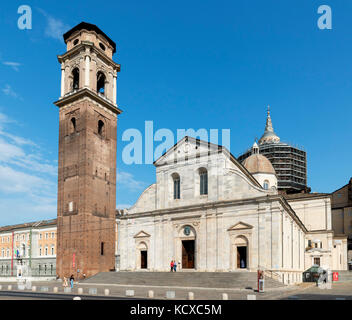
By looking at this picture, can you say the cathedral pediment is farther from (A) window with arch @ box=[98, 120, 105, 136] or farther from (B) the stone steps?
(A) window with arch @ box=[98, 120, 105, 136]

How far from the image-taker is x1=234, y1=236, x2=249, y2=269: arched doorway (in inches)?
1366

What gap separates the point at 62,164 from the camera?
46.5 metres

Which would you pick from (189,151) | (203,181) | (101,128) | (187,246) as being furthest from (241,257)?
(101,128)

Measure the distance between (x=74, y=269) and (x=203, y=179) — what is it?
56.4 ft

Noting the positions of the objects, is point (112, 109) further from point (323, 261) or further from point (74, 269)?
point (323, 261)

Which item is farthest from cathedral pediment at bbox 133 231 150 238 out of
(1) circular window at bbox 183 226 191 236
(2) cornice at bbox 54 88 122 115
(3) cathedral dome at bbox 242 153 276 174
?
(3) cathedral dome at bbox 242 153 276 174

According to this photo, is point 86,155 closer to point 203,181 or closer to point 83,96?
point 83,96

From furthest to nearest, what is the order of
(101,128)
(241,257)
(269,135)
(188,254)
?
(269,135) < (101,128) < (188,254) < (241,257)

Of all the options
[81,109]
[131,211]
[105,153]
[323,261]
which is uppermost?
[81,109]

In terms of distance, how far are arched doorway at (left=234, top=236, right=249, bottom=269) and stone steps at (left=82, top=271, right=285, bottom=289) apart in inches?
127

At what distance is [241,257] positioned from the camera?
35.1 m

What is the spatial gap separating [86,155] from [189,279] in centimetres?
1931

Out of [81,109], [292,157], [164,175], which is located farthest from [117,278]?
[292,157]

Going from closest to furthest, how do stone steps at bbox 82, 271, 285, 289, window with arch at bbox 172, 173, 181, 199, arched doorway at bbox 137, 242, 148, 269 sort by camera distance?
1. stone steps at bbox 82, 271, 285, 289
2. window with arch at bbox 172, 173, 181, 199
3. arched doorway at bbox 137, 242, 148, 269
